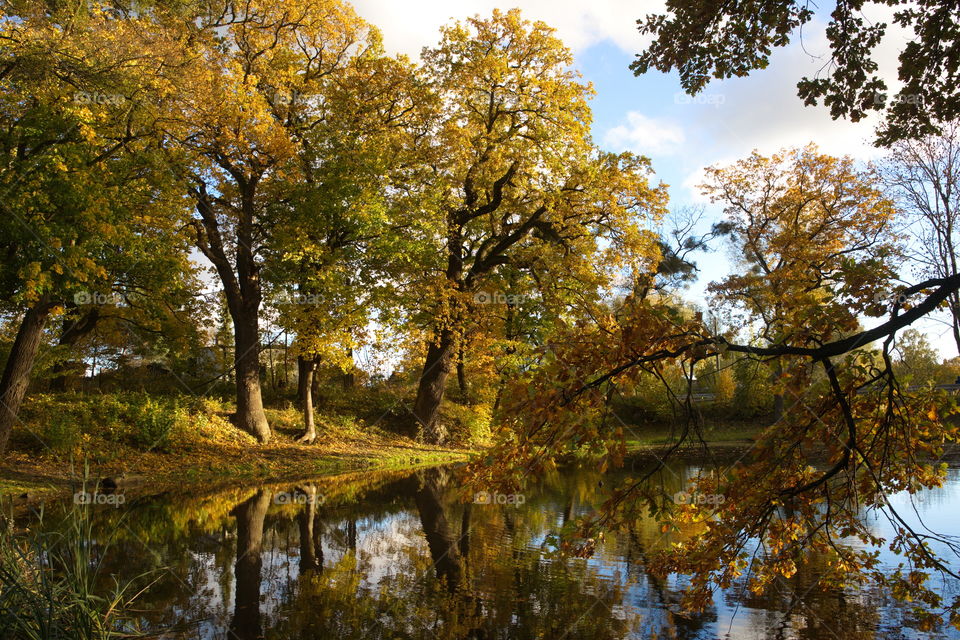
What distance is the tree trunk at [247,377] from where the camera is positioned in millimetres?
18156

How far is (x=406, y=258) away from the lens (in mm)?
18719

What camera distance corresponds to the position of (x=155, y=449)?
15.4 m

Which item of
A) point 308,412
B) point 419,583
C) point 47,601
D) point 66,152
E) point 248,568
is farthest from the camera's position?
point 308,412

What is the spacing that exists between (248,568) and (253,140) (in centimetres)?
1127

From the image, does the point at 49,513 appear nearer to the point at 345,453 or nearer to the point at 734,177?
the point at 345,453

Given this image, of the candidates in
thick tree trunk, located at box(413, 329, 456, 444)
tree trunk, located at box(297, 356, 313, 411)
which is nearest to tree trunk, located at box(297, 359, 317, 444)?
tree trunk, located at box(297, 356, 313, 411)

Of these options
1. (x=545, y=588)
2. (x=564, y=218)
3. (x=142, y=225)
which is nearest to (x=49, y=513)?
(x=142, y=225)

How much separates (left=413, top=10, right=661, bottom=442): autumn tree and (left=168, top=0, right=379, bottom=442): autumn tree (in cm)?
312

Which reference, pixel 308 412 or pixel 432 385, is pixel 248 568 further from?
pixel 432 385

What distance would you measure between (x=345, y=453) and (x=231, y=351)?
10.1 m

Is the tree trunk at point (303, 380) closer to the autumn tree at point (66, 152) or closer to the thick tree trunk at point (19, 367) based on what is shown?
the thick tree trunk at point (19, 367)

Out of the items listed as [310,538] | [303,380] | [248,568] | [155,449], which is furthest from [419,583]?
[303,380]

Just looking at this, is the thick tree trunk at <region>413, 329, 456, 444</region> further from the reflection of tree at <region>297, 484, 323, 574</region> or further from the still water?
the still water

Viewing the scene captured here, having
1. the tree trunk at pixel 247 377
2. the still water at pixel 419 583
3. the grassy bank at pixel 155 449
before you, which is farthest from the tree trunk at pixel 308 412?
the still water at pixel 419 583
